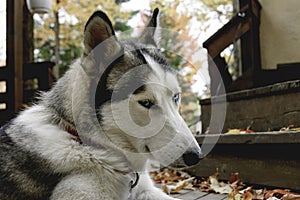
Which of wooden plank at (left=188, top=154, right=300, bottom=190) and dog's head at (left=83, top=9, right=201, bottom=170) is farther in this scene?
wooden plank at (left=188, top=154, right=300, bottom=190)

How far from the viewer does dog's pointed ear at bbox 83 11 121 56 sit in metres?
1.60

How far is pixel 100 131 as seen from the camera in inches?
68.0

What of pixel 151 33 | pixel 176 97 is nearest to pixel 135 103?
pixel 176 97

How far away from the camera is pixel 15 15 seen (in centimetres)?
476

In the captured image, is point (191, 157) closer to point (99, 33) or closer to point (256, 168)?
point (99, 33)

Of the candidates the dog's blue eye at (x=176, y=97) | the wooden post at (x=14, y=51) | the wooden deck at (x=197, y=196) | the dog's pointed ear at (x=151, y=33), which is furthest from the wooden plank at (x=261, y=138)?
the wooden post at (x=14, y=51)

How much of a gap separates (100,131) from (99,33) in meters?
0.46

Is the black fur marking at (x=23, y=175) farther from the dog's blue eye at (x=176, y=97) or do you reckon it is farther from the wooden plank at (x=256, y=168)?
the wooden plank at (x=256, y=168)

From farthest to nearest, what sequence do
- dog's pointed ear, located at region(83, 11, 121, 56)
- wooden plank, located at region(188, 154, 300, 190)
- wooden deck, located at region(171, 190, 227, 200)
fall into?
wooden deck, located at region(171, 190, 227, 200) → wooden plank, located at region(188, 154, 300, 190) → dog's pointed ear, located at region(83, 11, 121, 56)

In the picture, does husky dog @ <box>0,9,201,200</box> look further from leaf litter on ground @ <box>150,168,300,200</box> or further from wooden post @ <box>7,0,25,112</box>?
wooden post @ <box>7,0,25,112</box>

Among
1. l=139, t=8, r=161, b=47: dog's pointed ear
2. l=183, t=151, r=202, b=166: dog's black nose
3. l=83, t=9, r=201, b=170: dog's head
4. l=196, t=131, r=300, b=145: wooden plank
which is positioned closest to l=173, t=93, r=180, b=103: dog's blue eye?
l=83, t=9, r=201, b=170: dog's head

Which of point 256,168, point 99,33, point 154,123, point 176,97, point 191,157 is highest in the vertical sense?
point 99,33

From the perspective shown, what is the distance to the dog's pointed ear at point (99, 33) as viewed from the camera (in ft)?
5.25

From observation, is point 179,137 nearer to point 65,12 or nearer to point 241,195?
point 241,195
